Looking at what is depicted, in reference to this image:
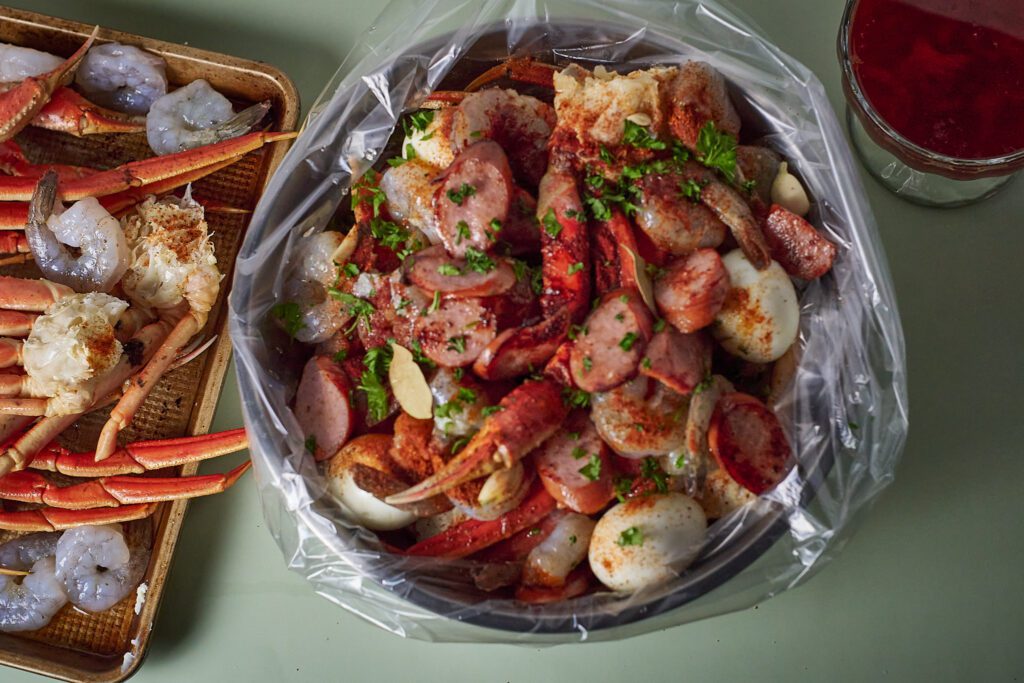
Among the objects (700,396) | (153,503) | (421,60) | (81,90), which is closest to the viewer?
(700,396)

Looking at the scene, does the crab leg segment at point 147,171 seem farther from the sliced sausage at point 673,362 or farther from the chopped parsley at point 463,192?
the sliced sausage at point 673,362

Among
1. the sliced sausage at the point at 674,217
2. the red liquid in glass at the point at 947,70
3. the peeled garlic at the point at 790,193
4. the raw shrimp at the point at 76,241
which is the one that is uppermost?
the red liquid in glass at the point at 947,70

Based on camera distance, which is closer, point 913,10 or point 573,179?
point 573,179

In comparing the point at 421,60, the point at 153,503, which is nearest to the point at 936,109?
the point at 421,60

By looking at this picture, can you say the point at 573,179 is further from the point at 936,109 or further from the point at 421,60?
the point at 936,109

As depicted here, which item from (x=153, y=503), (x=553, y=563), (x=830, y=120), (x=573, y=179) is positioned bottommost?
(x=153, y=503)

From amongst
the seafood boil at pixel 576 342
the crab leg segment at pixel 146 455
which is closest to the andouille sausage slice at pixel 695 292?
the seafood boil at pixel 576 342

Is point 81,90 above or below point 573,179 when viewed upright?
below
